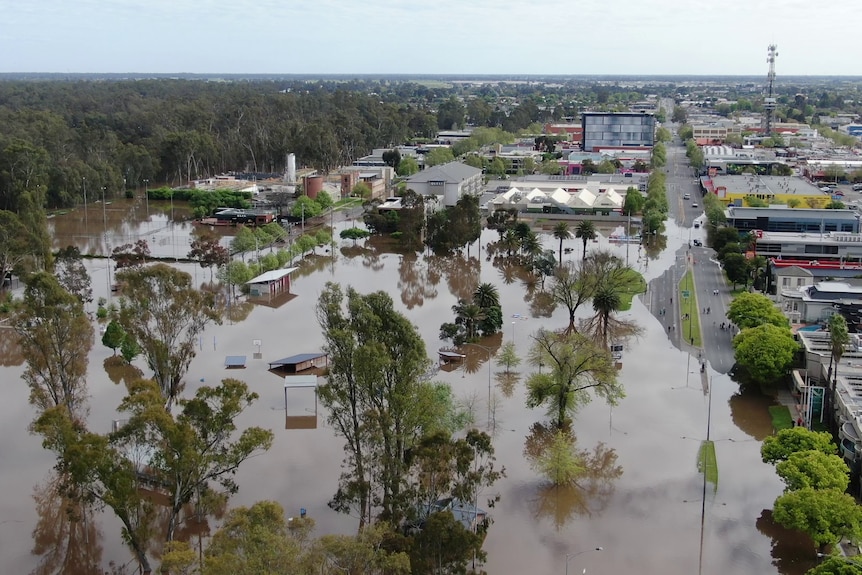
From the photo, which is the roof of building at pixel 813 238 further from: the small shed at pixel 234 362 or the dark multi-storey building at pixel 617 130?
the dark multi-storey building at pixel 617 130

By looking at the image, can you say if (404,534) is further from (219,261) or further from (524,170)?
(524,170)

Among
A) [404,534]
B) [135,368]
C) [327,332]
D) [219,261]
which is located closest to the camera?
[404,534]

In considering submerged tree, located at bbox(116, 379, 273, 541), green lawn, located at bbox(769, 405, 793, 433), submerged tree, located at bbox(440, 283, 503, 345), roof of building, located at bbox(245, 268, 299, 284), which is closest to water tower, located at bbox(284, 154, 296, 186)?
roof of building, located at bbox(245, 268, 299, 284)

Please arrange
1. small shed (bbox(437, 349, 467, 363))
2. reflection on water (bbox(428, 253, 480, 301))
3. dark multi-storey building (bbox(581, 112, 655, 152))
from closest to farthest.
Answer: small shed (bbox(437, 349, 467, 363)), reflection on water (bbox(428, 253, 480, 301)), dark multi-storey building (bbox(581, 112, 655, 152))

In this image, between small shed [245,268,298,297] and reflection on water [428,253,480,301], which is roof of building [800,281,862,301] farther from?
small shed [245,268,298,297]

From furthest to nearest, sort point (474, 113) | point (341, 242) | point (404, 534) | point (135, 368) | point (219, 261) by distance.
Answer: point (474, 113), point (341, 242), point (219, 261), point (135, 368), point (404, 534)

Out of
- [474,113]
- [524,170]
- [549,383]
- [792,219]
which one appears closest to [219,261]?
[549,383]
